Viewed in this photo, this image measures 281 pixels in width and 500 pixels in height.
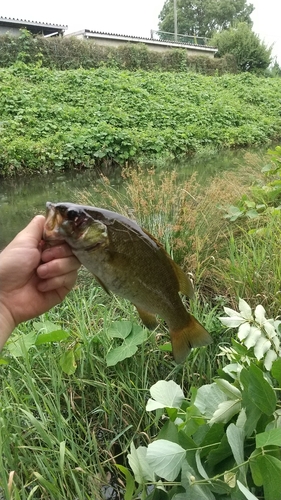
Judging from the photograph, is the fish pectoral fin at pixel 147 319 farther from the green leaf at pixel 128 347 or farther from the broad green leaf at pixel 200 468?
the green leaf at pixel 128 347

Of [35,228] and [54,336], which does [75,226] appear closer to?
[35,228]

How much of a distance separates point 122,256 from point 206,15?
71452 millimetres

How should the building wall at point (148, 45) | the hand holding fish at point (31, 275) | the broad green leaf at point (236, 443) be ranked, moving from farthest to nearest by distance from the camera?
the building wall at point (148, 45) < the hand holding fish at point (31, 275) < the broad green leaf at point (236, 443)

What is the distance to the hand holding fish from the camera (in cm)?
152

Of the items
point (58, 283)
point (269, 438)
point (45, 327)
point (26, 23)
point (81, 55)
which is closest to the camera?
point (269, 438)

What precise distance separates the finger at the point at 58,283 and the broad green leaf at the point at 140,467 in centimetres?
59

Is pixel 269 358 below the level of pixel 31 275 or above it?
below

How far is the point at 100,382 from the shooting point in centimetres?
250

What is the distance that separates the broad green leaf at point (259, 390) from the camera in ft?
4.14

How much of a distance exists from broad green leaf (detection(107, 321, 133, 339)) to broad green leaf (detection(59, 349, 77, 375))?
0.89 ft

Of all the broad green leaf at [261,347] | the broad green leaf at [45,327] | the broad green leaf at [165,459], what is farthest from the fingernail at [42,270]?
the broad green leaf at [45,327]

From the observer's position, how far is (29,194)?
892 centimetres

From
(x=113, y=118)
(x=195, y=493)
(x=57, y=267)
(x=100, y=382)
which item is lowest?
(x=100, y=382)

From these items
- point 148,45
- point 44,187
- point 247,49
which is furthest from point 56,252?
point 247,49
